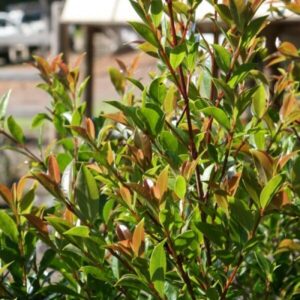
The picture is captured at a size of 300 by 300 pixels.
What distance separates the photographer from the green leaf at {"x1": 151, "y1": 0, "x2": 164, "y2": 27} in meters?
1.69

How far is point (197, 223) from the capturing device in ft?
5.45

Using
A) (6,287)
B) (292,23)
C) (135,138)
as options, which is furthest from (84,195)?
(292,23)

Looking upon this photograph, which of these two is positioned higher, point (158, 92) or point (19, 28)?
point (158, 92)

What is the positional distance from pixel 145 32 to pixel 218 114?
0.68ft

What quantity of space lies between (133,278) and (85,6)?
3.62 meters

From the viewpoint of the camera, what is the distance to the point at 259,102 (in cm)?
180

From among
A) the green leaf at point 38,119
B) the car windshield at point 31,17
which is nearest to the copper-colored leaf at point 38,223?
the green leaf at point 38,119

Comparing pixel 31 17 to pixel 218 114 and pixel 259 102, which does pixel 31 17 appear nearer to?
pixel 259 102

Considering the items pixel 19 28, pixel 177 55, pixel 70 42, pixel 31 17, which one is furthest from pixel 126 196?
pixel 31 17

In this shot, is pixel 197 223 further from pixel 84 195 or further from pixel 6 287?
pixel 6 287

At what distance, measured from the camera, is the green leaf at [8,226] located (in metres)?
1.91

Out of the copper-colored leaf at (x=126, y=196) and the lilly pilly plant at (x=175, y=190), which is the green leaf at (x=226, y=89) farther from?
the copper-colored leaf at (x=126, y=196)

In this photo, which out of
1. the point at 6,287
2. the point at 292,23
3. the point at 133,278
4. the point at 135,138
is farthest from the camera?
the point at 292,23

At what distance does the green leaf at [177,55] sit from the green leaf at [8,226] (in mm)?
510
